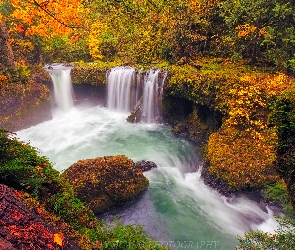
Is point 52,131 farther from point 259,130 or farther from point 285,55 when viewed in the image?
point 285,55

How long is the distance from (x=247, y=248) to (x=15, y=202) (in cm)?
466

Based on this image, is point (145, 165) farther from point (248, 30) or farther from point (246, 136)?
point (248, 30)

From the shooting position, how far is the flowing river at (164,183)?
26.5ft

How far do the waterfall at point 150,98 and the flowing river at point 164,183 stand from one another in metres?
0.68

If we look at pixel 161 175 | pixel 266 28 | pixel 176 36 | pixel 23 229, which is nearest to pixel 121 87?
pixel 176 36

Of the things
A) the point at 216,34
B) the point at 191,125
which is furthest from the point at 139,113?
the point at 216,34

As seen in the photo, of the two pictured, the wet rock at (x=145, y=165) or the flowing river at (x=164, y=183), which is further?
the wet rock at (x=145, y=165)

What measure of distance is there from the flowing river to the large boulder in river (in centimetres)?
41

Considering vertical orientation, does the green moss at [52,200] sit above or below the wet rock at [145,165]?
above

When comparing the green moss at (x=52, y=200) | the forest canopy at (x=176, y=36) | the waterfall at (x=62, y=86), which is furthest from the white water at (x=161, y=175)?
the forest canopy at (x=176, y=36)

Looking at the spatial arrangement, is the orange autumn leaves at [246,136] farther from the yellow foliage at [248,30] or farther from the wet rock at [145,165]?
the wet rock at [145,165]

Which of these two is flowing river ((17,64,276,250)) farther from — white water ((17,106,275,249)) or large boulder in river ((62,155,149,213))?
large boulder in river ((62,155,149,213))

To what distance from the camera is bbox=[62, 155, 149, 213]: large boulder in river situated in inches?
325

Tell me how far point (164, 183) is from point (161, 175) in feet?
1.75
